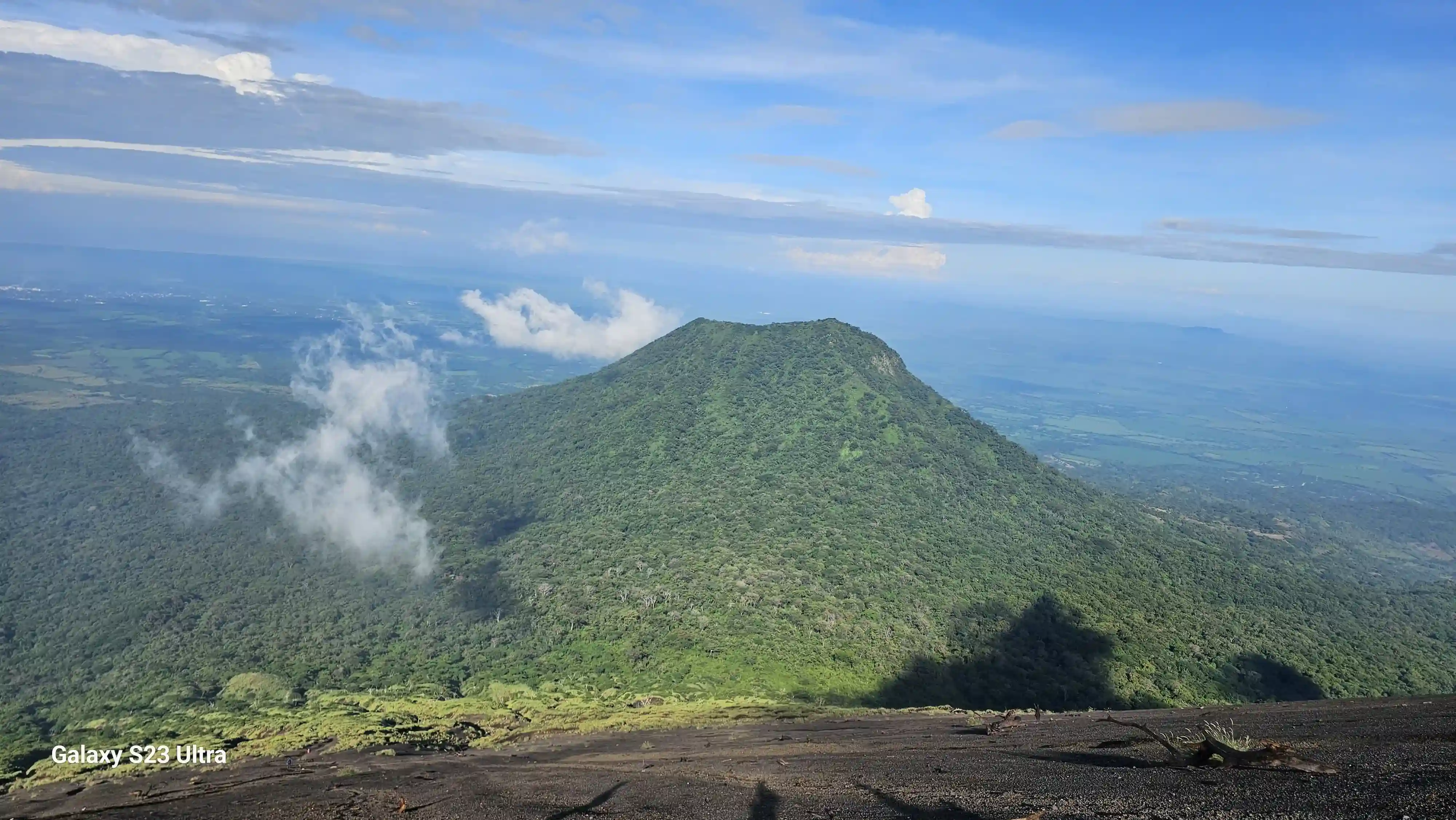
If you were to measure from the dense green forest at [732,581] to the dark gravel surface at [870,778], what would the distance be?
26949mm

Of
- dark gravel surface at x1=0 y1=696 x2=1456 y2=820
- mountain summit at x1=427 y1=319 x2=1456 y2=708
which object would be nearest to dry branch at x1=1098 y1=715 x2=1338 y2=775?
dark gravel surface at x1=0 y1=696 x2=1456 y2=820

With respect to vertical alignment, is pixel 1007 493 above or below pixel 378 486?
above

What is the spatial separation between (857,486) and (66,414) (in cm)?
19877


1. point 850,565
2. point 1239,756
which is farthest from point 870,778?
point 850,565

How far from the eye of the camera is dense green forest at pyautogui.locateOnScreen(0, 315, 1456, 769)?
62.5 metres

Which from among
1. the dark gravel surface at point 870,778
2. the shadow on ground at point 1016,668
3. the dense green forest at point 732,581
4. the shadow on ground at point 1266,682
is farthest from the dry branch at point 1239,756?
the shadow on ground at point 1266,682

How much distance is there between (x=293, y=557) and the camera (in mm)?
101438

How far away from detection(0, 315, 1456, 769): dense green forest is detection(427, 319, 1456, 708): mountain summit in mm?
398

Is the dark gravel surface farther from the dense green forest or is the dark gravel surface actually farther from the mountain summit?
the mountain summit

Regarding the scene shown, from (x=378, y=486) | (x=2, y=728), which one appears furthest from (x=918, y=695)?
(x=378, y=486)

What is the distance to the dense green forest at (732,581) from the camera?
6250 centimetres

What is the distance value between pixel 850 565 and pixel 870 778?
6104cm

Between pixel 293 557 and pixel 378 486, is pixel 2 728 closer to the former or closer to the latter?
pixel 293 557

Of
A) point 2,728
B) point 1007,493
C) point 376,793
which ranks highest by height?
point 376,793
